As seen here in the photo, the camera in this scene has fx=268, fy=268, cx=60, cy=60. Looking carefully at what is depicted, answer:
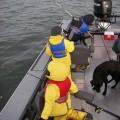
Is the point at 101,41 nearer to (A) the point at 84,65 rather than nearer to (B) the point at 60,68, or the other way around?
(A) the point at 84,65

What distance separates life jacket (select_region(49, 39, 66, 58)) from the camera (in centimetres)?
556

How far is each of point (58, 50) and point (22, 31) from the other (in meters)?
8.01

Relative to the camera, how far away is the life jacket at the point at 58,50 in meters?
5.56

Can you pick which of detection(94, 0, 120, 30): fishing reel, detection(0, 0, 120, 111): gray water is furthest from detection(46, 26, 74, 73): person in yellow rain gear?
detection(94, 0, 120, 30): fishing reel

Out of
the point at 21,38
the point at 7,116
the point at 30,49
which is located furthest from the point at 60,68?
the point at 21,38

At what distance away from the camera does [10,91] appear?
8.17m

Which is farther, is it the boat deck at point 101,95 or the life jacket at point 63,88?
the boat deck at point 101,95

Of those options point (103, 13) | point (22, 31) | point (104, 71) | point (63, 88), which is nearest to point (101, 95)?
point (104, 71)

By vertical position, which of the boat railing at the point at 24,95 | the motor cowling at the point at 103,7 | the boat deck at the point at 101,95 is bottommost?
the boat deck at the point at 101,95

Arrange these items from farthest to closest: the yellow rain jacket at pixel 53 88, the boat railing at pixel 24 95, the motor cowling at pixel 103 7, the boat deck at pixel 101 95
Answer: the motor cowling at pixel 103 7
the boat deck at pixel 101 95
the boat railing at pixel 24 95
the yellow rain jacket at pixel 53 88

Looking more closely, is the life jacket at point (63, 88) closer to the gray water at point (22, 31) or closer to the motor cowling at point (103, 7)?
the gray water at point (22, 31)

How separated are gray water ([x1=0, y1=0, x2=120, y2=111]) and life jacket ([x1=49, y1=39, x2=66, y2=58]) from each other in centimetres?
275

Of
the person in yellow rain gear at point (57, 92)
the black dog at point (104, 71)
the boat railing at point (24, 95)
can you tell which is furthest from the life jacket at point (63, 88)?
the black dog at point (104, 71)

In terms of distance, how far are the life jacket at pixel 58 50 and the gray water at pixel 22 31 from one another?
9.04 ft
